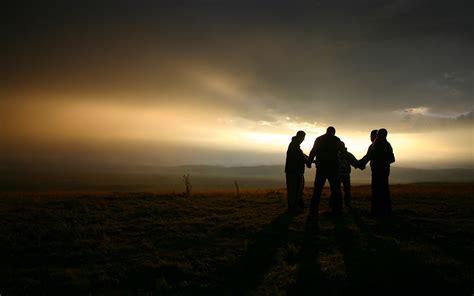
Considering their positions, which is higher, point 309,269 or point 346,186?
point 346,186

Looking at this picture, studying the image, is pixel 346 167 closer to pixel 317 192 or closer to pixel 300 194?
pixel 300 194

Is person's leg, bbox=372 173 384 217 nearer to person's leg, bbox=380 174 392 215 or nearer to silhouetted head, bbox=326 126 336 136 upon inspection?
person's leg, bbox=380 174 392 215

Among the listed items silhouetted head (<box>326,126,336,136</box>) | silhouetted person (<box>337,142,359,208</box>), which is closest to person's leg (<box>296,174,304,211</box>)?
silhouetted person (<box>337,142,359,208</box>)

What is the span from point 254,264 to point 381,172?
7147 millimetres

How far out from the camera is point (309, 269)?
6430 millimetres

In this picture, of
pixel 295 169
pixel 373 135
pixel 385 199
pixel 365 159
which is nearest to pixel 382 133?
pixel 365 159

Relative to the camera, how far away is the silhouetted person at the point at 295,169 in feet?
41.5

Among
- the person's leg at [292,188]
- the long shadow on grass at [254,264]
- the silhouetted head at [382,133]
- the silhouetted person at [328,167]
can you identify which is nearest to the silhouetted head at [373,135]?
the silhouetted head at [382,133]

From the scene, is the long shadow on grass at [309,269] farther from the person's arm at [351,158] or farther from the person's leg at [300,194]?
the person's arm at [351,158]

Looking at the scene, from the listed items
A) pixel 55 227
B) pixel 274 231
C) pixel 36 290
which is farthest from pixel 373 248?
pixel 55 227

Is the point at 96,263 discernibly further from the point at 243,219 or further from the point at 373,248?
the point at 373,248

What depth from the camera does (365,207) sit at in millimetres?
13758

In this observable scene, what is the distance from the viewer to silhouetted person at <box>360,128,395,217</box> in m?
11.7

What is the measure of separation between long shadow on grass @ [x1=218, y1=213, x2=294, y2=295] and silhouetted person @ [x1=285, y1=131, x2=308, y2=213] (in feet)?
9.96
